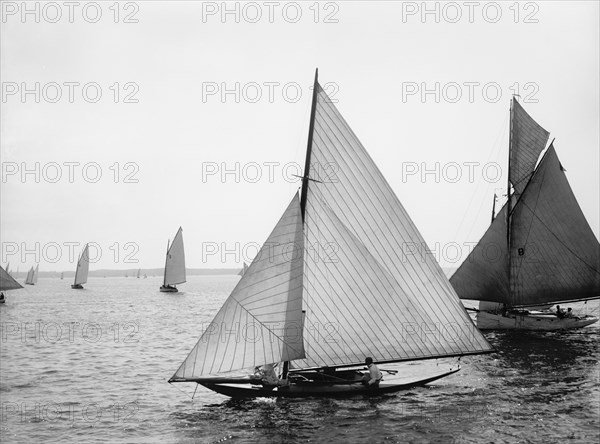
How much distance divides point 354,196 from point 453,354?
7.85m

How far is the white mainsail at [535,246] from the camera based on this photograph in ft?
137

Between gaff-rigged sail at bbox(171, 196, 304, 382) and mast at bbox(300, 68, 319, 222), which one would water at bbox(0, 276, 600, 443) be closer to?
gaff-rigged sail at bbox(171, 196, 304, 382)

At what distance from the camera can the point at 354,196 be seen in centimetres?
2116

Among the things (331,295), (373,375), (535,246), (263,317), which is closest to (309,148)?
(331,295)

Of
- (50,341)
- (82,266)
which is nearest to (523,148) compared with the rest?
(50,341)

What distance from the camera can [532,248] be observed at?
142ft

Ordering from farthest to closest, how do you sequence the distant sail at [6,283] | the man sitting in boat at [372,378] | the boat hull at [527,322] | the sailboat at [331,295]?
1. the distant sail at [6,283]
2. the boat hull at [527,322]
3. the man sitting in boat at [372,378]
4. the sailboat at [331,295]

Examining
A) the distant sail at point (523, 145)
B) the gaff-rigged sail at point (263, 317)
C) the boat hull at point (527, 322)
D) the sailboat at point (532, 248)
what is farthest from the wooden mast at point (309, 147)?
the boat hull at point (527, 322)

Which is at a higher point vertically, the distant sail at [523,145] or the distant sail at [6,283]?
the distant sail at [523,145]

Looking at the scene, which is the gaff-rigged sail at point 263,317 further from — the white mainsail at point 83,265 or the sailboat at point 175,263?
the white mainsail at point 83,265

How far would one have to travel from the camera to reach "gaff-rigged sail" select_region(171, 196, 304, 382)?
793 inches

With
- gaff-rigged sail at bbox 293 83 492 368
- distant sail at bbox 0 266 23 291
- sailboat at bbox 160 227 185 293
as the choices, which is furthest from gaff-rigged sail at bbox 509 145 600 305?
sailboat at bbox 160 227 185 293

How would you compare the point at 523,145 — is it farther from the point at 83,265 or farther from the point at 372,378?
the point at 83,265

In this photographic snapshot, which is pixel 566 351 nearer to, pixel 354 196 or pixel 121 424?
pixel 354 196
